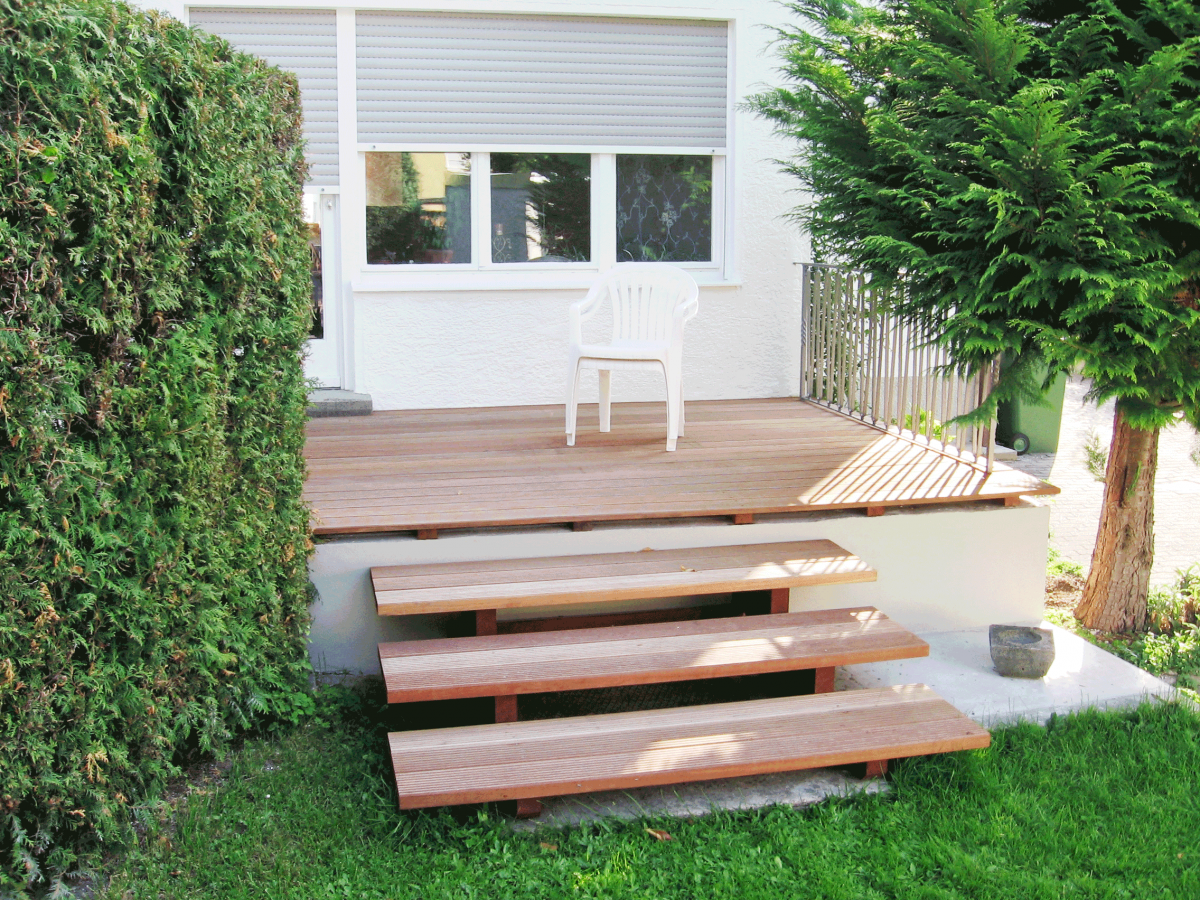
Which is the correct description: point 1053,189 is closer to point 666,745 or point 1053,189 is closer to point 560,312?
point 666,745

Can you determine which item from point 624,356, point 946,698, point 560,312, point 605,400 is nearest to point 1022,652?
point 946,698

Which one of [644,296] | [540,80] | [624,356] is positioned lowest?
[624,356]

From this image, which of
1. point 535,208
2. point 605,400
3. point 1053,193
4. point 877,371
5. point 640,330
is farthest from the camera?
point 535,208

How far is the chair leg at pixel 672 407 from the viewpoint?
16.5 feet

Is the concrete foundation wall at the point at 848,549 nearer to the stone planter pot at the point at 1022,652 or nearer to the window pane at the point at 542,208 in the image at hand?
the stone planter pot at the point at 1022,652

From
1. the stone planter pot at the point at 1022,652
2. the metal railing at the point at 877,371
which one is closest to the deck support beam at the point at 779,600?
the stone planter pot at the point at 1022,652

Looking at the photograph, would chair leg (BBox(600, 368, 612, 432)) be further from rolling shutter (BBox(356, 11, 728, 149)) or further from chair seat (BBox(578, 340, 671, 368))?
rolling shutter (BBox(356, 11, 728, 149))

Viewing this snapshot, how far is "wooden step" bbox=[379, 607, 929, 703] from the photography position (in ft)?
9.85

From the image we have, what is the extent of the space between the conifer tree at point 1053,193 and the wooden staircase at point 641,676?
115 centimetres

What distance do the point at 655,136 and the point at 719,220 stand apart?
674mm

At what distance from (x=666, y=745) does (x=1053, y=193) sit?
234 cm

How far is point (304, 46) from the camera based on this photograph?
20.6 feet

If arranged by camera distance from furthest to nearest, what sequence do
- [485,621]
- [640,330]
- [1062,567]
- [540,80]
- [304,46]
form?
[540,80] < [304,46] < [640,330] < [1062,567] < [485,621]

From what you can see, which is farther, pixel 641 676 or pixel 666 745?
pixel 641 676
